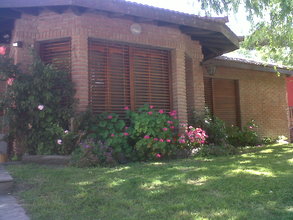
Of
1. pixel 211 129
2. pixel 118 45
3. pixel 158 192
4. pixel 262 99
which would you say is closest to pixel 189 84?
pixel 211 129

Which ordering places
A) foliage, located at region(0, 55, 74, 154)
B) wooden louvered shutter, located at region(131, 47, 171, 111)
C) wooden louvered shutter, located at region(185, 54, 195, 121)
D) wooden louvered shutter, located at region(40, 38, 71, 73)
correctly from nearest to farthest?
foliage, located at region(0, 55, 74, 154)
wooden louvered shutter, located at region(40, 38, 71, 73)
wooden louvered shutter, located at region(131, 47, 171, 111)
wooden louvered shutter, located at region(185, 54, 195, 121)

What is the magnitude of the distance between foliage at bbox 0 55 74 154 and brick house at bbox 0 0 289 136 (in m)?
0.42

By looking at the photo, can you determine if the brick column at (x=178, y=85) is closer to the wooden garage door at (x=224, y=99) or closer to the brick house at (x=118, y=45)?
the brick house at (x=118, y=45)

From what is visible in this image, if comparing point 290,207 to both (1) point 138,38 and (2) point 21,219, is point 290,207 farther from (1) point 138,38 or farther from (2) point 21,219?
(1) point 138,38

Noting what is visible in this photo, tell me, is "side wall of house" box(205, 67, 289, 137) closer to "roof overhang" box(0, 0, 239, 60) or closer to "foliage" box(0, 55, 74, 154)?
"roof overhang" box(0, 0, 239, 60)

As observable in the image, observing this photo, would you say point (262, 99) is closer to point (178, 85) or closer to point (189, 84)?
point (189, 84)

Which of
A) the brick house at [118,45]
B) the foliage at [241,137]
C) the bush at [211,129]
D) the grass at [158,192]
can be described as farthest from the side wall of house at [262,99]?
the grass at [158,192]

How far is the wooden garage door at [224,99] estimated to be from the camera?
34.3 ft

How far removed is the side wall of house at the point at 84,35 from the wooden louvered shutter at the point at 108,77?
28 centimetres

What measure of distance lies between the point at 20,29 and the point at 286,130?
10675mm

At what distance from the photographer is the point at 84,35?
625 cm

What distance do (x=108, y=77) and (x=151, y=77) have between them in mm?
1102

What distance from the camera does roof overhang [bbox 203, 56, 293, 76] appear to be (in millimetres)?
10160

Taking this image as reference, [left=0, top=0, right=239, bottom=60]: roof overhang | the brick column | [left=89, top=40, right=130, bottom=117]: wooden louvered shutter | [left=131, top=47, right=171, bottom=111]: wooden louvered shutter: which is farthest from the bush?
[left=0, top=0, right=239, bottom=60]: roof overhang
